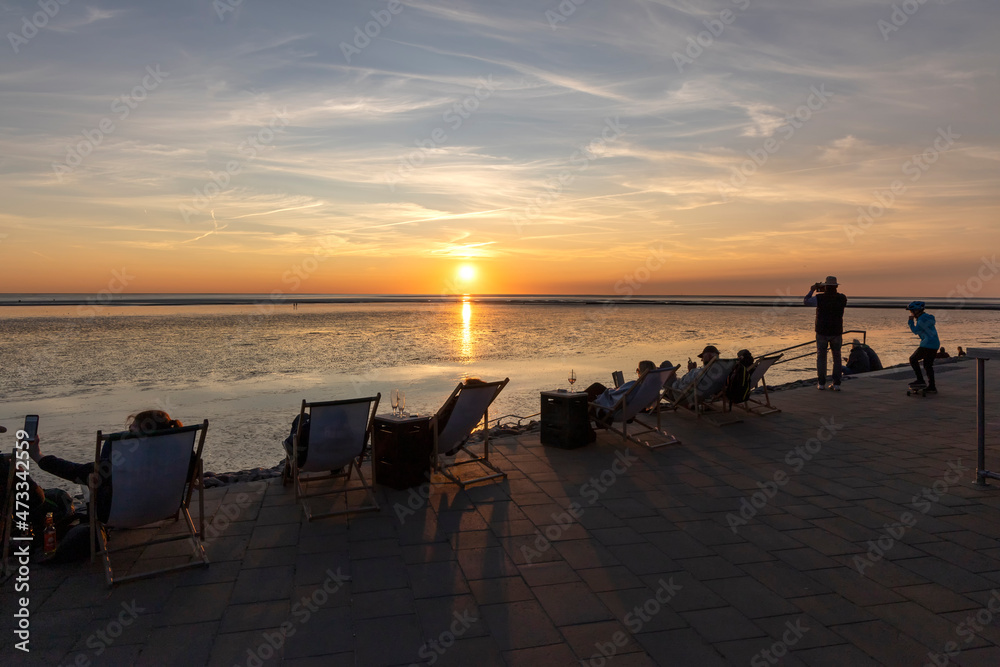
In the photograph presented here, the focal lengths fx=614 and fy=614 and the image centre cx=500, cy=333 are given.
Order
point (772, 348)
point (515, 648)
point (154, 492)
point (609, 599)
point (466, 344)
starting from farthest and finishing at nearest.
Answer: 1. point (466, 344)
2. point (772, 348)
3. point (154, 492)
4. point (609, 599)
5. point (515, 648)

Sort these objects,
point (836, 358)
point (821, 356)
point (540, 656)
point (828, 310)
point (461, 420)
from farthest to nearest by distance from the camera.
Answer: point (821, 356) < point (836, 358) < point (828, 310) < point (461, 420) < point (540, 656)

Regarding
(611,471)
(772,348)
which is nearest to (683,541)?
(611,471)

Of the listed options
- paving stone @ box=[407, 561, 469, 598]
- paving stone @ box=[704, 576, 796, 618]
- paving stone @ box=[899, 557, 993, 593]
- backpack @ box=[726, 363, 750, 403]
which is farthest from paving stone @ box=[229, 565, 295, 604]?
backpack @ box=[726, 363, 750, 403]

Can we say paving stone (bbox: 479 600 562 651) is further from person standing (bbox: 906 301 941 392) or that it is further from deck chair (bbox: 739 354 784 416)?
person standing (bbox: 906 301 941 392)

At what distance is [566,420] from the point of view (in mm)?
6789

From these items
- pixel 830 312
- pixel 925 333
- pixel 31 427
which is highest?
pixel 830 312

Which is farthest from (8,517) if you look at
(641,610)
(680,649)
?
(680,649)

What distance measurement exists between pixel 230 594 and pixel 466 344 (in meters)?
21.3

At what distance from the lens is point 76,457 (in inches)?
300

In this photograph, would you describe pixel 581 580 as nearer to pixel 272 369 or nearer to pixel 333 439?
pixel 333 439

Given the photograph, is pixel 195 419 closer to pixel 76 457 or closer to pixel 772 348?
pixel 76 457

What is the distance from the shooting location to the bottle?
13.1 feet

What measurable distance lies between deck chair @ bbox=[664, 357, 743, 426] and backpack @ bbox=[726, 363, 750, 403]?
62 mm

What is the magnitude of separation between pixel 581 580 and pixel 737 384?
17.5 feet
